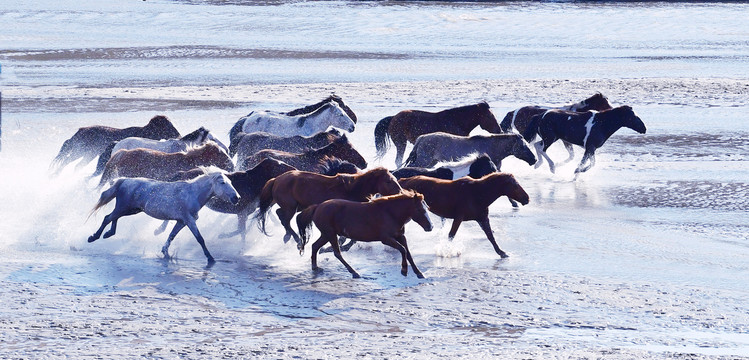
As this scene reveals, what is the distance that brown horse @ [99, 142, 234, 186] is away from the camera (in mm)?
10656

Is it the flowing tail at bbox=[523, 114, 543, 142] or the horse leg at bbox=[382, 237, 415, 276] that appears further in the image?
the flowing tail at bbox=[523, 114, 543, 142]

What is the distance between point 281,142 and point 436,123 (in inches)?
92.5

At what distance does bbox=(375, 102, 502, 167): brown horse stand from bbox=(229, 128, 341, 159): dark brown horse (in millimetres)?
1791

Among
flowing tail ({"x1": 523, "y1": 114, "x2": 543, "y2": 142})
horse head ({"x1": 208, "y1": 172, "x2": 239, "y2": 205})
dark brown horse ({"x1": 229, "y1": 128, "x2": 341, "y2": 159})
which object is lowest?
flowing tail ({"x1": 523, "y1": 114, "x2": 543, "y2": 142})

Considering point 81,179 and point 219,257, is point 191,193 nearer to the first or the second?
point 219,257

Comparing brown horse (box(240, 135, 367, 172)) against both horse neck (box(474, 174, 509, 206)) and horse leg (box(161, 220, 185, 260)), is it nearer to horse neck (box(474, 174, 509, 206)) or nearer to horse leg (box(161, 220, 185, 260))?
horse leg (box(161, 220, 185, 260))

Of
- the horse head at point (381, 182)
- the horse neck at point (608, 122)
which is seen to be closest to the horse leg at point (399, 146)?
the horse neck at point (608, 122)

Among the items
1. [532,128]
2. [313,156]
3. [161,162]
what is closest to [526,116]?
[532,128]

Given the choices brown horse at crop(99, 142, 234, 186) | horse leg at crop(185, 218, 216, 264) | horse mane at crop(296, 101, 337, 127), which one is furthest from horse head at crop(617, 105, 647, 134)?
horse leg at crop(185, 218, 216, 264)

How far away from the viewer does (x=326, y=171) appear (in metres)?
10.4

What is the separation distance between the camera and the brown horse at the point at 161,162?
35.0 feet

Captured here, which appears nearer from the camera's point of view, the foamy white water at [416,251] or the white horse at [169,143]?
the foamy white water at [416,251]

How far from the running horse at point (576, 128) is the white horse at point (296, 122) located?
244cm

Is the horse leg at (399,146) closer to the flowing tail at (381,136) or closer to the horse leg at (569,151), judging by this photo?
the flowing tail at (381,136)
